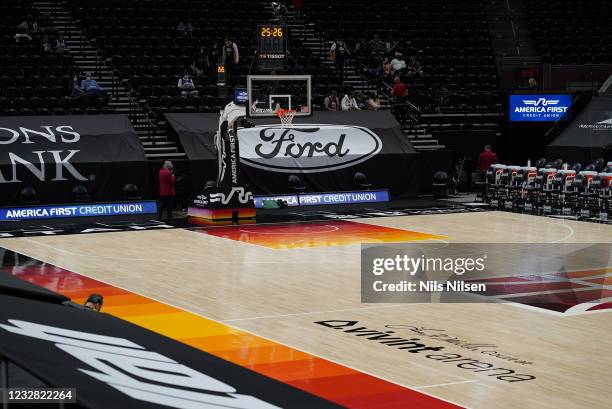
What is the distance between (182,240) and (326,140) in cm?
897

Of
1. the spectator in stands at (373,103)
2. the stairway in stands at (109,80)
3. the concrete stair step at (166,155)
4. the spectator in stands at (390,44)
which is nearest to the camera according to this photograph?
the concrete stair step at (166,155)

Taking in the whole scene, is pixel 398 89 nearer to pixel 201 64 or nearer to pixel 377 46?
pixel 377 46

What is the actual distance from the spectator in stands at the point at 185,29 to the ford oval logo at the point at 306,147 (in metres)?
6.09

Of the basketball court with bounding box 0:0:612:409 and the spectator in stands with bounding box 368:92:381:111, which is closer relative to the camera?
the basketball court with bounding box 0:0:612:409

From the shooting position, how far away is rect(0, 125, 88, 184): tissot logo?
26172mm

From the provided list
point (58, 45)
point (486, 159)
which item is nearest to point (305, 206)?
point (486, 159)

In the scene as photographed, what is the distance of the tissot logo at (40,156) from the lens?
26172 mm

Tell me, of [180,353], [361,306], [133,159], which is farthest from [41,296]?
[133,159]

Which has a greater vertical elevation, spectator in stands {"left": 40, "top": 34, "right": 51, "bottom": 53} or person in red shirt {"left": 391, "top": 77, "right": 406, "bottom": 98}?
spectator in stands {"left": 40, "top": 34, "right": 51, "bottom": 53}

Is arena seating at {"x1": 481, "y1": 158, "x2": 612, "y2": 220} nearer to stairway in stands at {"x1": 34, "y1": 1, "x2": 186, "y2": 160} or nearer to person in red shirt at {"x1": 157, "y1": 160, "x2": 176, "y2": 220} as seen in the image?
stairway in stands at {"x1": 34, "y1": 1, "x2": 186, "y2": 160}

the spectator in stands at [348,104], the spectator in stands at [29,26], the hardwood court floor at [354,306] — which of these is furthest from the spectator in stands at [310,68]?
the hardwood court floor at [354,306]

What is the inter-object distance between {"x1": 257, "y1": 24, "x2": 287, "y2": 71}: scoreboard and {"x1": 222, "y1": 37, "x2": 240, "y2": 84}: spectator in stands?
283cm

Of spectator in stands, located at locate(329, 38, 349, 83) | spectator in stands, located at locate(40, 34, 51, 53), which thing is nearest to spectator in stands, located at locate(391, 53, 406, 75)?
spectator in stands, located at locate(329, 38, 349, 83)

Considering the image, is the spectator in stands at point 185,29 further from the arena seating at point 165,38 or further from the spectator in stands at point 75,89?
the spectator in stands at point 75,89
